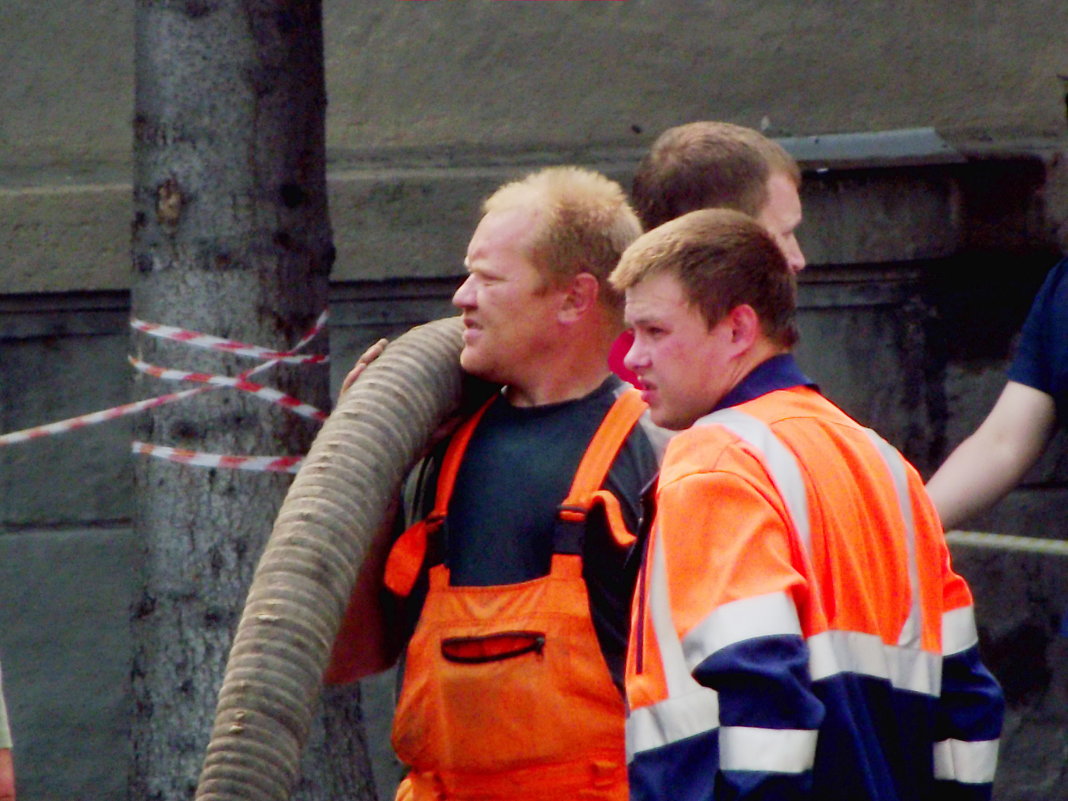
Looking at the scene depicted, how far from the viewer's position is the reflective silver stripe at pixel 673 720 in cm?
192

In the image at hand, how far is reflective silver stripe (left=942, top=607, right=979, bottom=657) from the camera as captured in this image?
2.21 m

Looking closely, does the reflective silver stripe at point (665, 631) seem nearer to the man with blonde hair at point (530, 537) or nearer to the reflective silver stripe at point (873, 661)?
the reflective silver stripe at point (873, 661)

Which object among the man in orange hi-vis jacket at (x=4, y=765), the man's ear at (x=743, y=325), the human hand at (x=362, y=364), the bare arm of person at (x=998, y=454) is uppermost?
the man's ear at (x=743, y=325)

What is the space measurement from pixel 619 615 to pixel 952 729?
518 millimetres

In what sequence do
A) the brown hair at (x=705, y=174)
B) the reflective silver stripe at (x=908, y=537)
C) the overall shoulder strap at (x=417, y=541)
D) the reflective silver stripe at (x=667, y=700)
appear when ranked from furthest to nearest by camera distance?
the brown hair at (x=705, y=174)
the overall shoulder strap at (x=417, y=541)
the reflective silver stripe at (x=908, y=537)
the reflective silver stripe at (x=667, y=700)

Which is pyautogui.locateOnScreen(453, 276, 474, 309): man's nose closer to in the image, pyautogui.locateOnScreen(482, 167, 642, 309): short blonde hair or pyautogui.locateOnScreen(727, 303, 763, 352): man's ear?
pyautogui.locateOnScreen(482, 167, 642, 309): short blonde hair

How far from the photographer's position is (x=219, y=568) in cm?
376

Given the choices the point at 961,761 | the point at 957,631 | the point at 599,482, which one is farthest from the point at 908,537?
the point at 599,482

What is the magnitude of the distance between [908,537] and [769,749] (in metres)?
0.44

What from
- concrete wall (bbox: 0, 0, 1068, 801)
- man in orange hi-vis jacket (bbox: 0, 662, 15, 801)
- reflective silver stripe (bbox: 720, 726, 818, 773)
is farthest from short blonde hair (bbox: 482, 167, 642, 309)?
concrete wall (bbox: 0, 0, 1068, 801)

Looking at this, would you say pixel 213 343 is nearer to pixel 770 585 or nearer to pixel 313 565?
pixel 313 565

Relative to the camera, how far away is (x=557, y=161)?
5.54 meters

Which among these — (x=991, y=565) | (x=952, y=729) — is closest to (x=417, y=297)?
(x=991, y=565)

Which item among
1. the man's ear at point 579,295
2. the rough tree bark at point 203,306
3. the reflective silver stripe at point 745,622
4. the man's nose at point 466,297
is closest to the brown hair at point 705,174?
the man's ear at point 579,295
